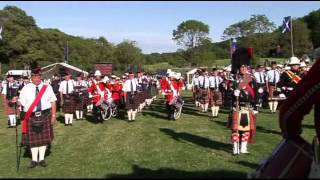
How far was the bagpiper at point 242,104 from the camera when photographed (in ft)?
33.7

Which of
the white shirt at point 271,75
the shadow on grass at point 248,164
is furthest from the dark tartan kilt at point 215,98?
the shadow on grass at point 248,164

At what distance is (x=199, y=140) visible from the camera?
12836 mm

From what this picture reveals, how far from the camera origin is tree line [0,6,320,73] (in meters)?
80.5

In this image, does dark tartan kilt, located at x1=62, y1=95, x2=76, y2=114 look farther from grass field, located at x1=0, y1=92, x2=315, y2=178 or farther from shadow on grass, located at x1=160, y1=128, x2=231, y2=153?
shadow on grass, located at x1=160, y1=128, x2=231, y2=153

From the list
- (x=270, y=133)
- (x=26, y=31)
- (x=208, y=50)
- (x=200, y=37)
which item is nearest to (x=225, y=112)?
(x=270, y=133)

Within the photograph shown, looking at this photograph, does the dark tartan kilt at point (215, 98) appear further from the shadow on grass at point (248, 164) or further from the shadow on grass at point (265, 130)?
the shadow on grass at point (248, 164)

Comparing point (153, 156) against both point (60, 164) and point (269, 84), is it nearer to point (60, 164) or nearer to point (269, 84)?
point (60, 164)

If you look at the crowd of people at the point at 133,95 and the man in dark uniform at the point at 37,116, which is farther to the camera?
the crowd of people at the point at 133,95

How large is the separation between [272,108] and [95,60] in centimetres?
7579

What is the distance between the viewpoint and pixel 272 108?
1983 centimetres

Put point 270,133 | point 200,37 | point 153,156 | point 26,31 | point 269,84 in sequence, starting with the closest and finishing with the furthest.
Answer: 1. point 153,156
2. point 270,133
3. point 269,84
4. point 26,31
5. point 200,37

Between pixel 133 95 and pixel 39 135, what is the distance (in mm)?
8813

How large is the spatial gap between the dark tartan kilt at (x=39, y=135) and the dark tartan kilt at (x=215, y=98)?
33.5 ft

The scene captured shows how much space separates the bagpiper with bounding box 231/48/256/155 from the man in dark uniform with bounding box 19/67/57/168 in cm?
351
